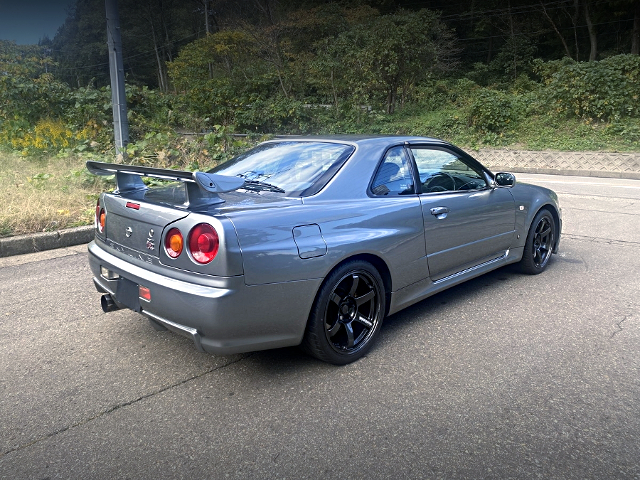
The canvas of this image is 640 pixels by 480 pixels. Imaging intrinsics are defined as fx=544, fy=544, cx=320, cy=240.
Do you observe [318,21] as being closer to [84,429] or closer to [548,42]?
[548,42]

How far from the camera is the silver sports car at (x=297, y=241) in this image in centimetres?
279

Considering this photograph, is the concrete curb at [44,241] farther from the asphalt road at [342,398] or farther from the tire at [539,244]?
the tire at [539,244]

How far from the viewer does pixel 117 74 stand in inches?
348

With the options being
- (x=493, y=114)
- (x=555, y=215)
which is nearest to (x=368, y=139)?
(x=555, y=215)

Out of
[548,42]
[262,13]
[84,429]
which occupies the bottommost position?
[84,429]

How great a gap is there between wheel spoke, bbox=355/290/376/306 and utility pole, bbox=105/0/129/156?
687 centimetres

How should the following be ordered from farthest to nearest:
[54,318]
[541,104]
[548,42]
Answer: [548,42] < [541,104] < [54,318]

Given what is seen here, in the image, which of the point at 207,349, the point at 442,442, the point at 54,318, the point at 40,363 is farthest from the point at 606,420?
the point at 54,318

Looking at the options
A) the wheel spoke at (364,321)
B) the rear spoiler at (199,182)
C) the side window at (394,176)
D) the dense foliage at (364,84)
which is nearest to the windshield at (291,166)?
the side window at (394,176)

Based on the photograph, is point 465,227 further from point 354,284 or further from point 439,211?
point 354,284

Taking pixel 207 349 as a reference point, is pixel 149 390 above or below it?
below

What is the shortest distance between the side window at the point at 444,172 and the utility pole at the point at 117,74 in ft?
20.6

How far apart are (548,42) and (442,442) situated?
3622cm

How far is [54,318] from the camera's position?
4039 mm
